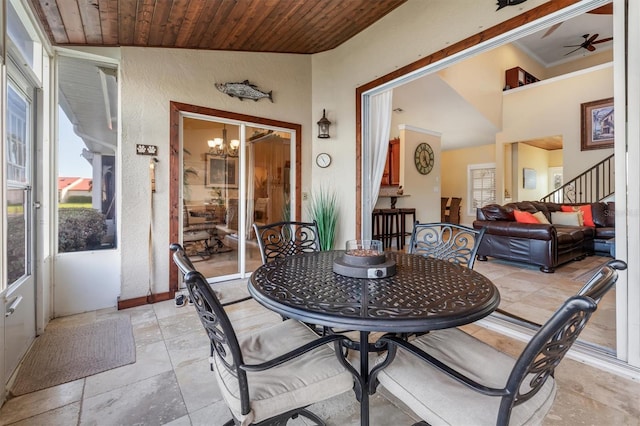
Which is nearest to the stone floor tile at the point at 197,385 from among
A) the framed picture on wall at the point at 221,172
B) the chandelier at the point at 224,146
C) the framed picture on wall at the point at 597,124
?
the framed picture on wall at the point at 221,172

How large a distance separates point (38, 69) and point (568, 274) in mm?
6346

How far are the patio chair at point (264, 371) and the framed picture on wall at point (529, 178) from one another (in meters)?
9.44

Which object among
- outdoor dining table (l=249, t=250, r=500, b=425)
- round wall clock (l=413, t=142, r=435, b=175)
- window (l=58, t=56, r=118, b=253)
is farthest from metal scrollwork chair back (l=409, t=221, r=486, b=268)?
round wall clock (l=413, t=142, r=435, b=175)

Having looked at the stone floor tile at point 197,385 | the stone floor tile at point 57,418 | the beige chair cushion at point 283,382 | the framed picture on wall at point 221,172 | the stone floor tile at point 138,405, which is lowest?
the stone floor tile at point 57,418

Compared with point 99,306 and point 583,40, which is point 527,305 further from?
point 583,40

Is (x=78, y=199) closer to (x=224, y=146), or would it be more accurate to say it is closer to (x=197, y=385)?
(x=224, y=146)

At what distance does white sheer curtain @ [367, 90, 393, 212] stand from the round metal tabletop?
2319 millimetres

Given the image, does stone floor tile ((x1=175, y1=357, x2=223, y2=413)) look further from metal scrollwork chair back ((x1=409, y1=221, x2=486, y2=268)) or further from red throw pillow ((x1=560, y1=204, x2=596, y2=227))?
red throw pillow ((x1=560, y1=204, x2=596, y2=227))

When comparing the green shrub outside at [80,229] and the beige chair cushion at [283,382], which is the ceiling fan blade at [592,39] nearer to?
the beige chair cushion at [283,382]

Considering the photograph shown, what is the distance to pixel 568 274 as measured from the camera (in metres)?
4.09

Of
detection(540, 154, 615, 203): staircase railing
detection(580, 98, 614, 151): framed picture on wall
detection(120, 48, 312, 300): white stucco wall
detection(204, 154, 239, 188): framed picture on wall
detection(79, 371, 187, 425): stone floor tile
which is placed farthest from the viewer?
detection(580, 98, 614, 151): framed picture on wall

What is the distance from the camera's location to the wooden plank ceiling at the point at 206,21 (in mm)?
2477

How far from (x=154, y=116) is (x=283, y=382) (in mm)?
3105

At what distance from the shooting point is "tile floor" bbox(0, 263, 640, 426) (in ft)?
4.91
